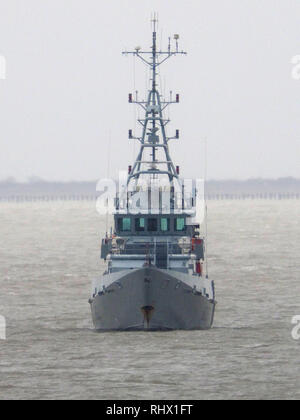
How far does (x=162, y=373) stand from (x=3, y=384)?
240 inches

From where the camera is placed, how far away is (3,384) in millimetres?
45938

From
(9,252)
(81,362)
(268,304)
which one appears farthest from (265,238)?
(81,362)

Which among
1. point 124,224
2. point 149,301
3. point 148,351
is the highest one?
point 124,224

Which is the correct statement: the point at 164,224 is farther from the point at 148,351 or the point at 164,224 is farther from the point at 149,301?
the point at 148,351

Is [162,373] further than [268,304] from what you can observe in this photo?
No

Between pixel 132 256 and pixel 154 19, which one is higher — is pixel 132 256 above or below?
below

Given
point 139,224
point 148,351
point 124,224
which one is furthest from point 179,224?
point 148,351

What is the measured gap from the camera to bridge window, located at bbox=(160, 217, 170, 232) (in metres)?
58.9

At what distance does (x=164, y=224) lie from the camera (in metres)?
59.0

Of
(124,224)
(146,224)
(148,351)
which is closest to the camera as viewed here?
(148,351)

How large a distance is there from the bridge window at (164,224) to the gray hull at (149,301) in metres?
3.82

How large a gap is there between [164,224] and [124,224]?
6.24 ft

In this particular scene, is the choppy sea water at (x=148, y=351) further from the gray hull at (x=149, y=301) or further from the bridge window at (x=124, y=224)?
the bridge window at (x=124, y=224)
